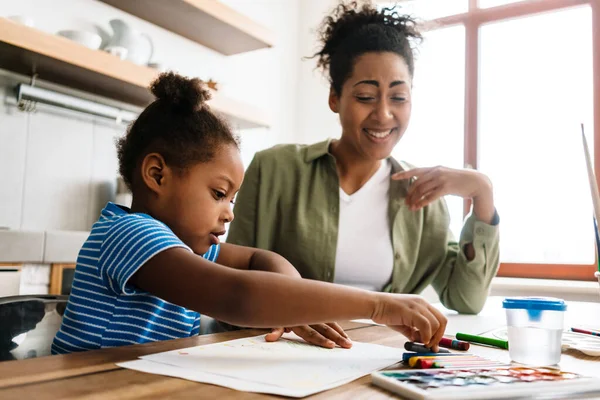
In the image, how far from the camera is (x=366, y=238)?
→ 1.46 meters

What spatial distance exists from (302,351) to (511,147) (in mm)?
3006

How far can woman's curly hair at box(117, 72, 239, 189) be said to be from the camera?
854 mm

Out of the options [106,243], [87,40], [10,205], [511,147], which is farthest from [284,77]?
[106,243]

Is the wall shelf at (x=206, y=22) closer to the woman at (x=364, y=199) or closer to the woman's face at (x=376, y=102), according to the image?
the woman at (x=364, y=199)

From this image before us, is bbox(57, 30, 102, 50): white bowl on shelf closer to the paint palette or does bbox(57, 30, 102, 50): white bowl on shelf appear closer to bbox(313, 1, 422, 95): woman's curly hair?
bbox(313, 1, 422, 95): woman's curly hair

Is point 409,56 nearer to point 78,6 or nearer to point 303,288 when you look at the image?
point 303,288

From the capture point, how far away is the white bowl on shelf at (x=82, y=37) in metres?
2.23

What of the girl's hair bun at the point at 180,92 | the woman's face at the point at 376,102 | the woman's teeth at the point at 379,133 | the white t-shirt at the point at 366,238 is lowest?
the white t-shirt at the point at 366,238

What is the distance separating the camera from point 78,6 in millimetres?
2570

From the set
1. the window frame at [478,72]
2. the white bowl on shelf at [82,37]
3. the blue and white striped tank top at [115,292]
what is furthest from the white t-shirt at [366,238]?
the window frame at [478,72]

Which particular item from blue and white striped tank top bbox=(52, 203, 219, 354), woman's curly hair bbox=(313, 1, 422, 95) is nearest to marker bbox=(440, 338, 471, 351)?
blue and white striped tank top bbox=(52, 203, 219, 354)

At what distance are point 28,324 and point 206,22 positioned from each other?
237 centimetres

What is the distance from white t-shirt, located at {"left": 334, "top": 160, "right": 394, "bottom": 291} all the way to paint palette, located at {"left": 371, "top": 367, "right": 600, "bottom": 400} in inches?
33.4

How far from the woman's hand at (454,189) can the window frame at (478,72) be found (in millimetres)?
1914
